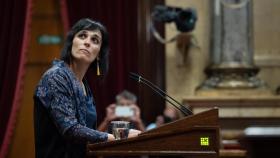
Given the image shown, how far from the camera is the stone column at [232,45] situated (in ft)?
18.2

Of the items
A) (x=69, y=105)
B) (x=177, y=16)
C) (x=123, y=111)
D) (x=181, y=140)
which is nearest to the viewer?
(x=181, y=140)

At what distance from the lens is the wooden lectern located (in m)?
2.25

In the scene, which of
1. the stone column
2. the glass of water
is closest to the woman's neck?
the glass of water

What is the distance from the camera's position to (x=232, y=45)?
5.56 m

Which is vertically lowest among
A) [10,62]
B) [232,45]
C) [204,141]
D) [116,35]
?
[204,141]

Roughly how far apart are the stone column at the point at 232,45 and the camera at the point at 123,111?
2.81 feet

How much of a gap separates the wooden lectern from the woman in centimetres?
14

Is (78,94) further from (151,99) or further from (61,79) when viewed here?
(151,99)

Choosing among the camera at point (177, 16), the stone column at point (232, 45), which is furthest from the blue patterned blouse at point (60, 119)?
the stone column at point (232, 45)

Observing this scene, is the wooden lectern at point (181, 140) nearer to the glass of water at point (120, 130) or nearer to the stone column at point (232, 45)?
the glass of water at point (120, 130)

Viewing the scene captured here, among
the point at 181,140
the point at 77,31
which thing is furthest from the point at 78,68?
the point at 181,140

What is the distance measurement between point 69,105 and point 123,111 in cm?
272

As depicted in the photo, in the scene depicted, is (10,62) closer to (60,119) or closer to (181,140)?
(60,119)

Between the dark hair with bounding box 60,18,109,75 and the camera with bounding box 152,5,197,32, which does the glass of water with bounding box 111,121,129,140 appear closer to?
the dark hair with bounding box 60,18,109,75
